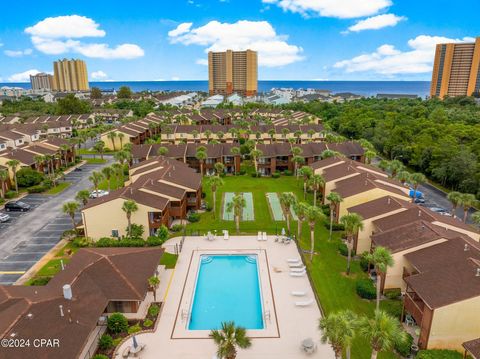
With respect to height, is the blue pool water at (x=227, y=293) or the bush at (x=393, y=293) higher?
the bush at (x=393, y=293)

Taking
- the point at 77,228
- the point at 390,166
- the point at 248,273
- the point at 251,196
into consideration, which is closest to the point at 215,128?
the point at 251,196

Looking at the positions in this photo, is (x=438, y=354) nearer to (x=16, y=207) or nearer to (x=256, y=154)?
(x=256, y=154)

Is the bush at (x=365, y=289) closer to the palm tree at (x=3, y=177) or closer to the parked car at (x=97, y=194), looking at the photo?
the parked car at (x=97, y=194)

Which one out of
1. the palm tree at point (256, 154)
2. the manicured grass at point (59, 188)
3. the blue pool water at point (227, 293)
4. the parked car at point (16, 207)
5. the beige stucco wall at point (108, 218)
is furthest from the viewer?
the palm tree at point (256, 154)

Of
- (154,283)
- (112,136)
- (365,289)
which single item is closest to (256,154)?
(365,289)

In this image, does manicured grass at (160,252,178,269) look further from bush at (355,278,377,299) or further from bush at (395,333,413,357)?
bush at (395,333,413,357)

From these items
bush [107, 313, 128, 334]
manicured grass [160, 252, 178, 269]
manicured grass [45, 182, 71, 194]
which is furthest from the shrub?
manicured grass [45, 182, 71, 194]

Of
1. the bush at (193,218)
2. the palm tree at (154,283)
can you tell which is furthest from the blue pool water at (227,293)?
the bush at (193,218)

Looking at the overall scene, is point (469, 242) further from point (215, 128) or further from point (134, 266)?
point (215, 128)
